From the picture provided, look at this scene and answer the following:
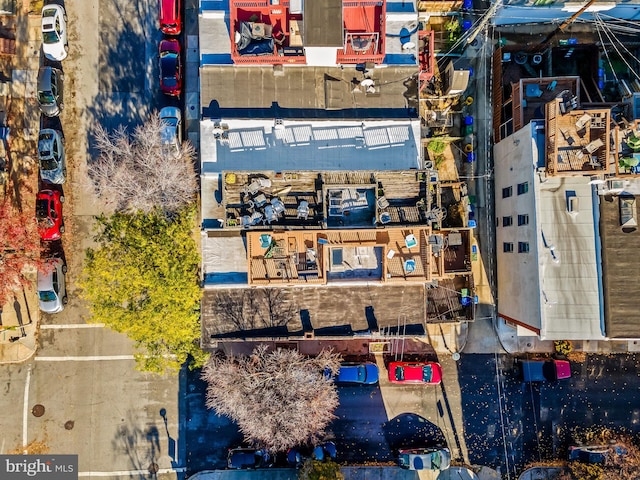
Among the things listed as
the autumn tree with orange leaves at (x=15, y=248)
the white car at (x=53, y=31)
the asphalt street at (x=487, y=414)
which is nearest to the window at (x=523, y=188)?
the asphalt street at (x=487, y=414)

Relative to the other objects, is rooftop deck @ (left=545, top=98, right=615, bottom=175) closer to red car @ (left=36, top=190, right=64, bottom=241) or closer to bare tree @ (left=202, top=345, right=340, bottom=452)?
bare tree @ (left=202, top=345, right=340, bottom=452)

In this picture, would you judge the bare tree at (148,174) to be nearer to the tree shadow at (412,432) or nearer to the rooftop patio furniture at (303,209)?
the rooftop patio furniture at (303,209)

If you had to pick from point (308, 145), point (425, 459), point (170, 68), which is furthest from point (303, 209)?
point (425, 459)

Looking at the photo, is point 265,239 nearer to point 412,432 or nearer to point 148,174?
point 148,174

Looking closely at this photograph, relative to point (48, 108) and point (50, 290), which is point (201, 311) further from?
point (48, 108)

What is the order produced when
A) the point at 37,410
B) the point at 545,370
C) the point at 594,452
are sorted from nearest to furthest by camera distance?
the point at 594,452 < the point at 37,410 < the point at 545,370

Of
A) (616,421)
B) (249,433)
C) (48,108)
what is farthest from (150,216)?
(616,421)
